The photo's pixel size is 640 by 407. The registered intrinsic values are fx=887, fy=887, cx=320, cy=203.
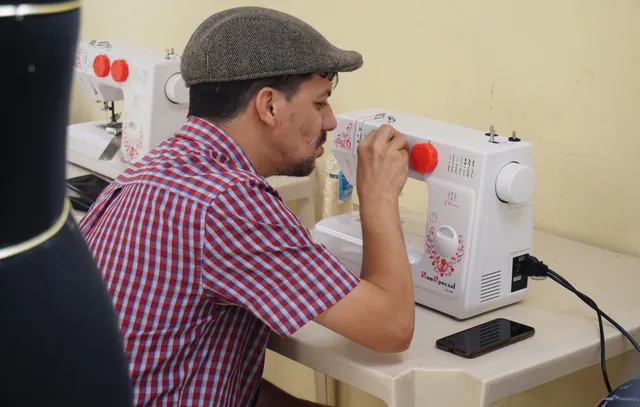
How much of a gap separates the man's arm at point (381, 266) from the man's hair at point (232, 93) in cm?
19

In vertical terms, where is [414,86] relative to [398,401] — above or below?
above

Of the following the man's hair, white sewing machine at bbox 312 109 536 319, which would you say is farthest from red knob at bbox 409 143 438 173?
the man's hair

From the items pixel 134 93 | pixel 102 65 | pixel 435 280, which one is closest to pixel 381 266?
pixel 435 280

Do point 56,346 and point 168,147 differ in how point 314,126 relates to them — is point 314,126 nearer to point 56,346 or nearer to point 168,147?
point 168,147

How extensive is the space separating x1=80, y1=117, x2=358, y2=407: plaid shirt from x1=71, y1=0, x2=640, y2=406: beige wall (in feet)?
2.53

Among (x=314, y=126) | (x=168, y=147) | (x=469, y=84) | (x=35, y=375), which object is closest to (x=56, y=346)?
(x=35, y=375)

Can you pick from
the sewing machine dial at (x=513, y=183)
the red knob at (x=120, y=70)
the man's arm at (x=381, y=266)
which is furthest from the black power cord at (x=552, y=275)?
the red knob at (x=120, y=70)

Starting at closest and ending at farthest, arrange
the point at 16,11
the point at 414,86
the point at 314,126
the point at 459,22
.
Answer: the point at 16,11, the point at 314,126, the point at 459,22, the point at 414,86

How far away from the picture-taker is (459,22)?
205cm

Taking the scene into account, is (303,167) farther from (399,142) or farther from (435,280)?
(435,280)

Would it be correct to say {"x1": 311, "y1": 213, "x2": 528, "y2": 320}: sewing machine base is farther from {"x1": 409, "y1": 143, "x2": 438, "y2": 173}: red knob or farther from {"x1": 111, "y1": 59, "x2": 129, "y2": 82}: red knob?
{"x1": 111, "y1": 59, "x2": 129, "y2": 82}: red knob

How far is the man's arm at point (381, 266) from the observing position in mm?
1318

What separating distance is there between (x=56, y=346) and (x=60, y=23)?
16cm

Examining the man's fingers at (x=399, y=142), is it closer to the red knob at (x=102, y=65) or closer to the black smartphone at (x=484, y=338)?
the black smartphone at (x=484, y=338)
